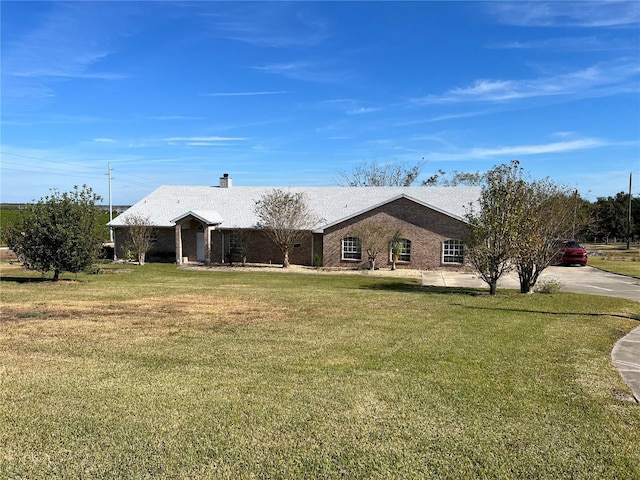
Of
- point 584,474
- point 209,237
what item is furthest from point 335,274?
point 584,474

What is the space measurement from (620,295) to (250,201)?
76.2 ft

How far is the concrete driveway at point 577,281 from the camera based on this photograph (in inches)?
743

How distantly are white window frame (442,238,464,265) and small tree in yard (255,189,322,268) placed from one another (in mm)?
7882

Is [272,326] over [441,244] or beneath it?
beneath

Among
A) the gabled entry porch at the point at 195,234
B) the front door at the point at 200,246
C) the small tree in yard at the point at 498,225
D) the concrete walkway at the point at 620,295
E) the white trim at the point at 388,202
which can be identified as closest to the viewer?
the concrete walkway at the point at 620,295

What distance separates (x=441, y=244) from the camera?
2800 centimetres

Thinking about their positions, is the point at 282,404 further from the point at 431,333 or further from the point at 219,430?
the point at 431,333

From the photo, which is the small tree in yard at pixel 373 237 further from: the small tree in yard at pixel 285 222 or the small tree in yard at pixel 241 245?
the small tree in yard at pixel 241 245

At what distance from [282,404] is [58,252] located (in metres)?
16.0

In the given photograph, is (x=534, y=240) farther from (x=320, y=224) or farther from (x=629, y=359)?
(x=320, y=224)

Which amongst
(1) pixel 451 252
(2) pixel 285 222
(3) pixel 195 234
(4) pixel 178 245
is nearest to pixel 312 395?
(2) pixel 285 222

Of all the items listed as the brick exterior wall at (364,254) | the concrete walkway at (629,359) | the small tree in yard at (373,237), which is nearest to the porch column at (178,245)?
the brick exterior wall at (364,254)

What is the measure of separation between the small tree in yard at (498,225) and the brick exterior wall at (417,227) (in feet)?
35.0

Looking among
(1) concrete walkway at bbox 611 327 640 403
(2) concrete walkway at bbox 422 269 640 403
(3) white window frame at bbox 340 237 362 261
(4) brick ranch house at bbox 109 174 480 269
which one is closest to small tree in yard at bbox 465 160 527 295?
(2) concrete walkway at bbox 422 269 640 403
